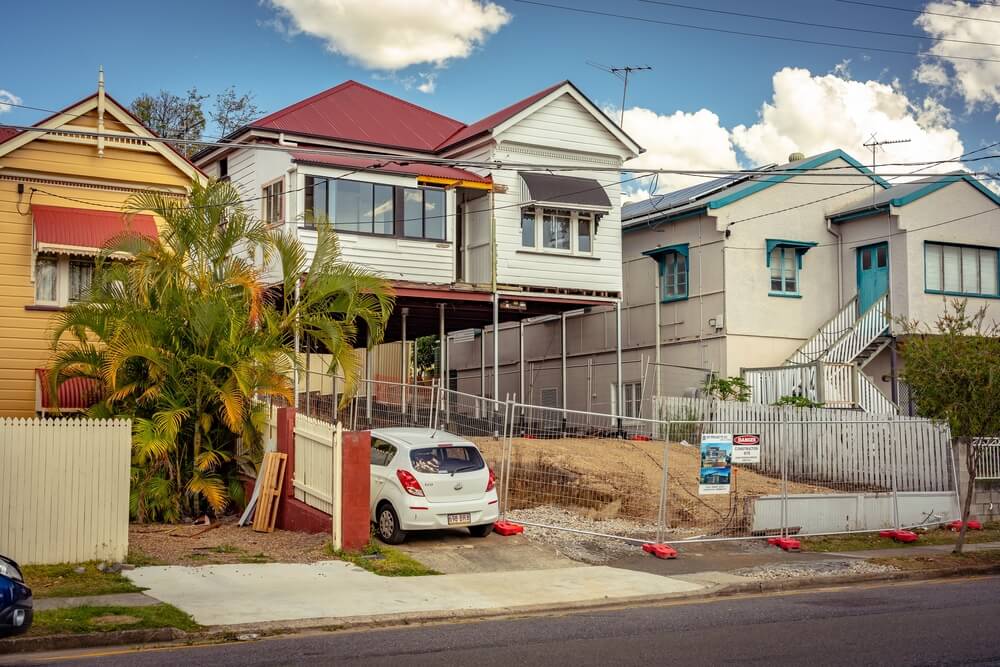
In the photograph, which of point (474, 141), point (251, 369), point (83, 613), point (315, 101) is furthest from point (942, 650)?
point (315, 101)

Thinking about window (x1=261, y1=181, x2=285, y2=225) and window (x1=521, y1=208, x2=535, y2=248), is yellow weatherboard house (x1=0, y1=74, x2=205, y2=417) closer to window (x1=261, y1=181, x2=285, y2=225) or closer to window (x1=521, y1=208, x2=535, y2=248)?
window (x1=261, y1=181, x2=285, y2=225)

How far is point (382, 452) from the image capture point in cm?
1639

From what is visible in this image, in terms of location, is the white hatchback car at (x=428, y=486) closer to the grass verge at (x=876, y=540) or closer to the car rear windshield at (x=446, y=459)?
the car rear windshield at (x=446, y=459)

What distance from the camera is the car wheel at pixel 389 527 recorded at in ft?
51.8

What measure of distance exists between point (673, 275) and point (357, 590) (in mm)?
20153

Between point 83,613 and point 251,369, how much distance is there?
23.4 ft

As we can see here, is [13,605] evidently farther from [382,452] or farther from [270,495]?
[270,495]

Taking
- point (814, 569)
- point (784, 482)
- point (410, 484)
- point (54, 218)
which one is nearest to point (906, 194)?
point (784, 482)

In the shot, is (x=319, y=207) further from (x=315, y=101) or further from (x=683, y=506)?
(x=683, y=506)

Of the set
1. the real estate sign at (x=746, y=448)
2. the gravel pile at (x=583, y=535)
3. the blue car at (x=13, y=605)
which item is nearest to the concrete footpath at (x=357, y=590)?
the gravel pile at (x=583, y=535)

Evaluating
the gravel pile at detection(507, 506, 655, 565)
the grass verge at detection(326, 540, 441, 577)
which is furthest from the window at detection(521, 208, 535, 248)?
the grass verge at detection(326, 540, 441, 577)

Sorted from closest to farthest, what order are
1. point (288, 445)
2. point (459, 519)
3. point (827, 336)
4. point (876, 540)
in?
point (459, 519) < point (288, 445) < point (876, 540) < point (827, 336)

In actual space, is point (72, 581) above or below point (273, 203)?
below

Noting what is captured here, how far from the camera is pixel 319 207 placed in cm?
2383
